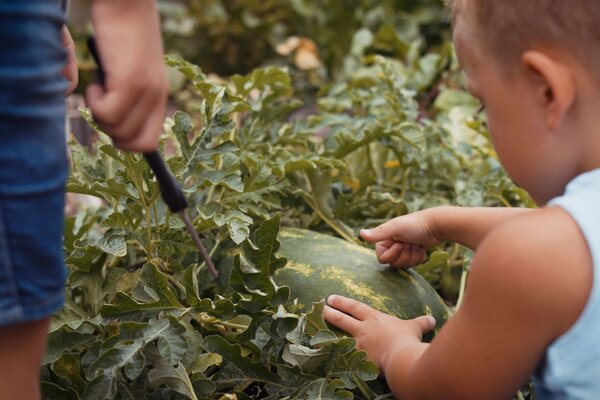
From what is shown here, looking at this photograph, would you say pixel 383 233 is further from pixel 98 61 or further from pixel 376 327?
pixel 98 61

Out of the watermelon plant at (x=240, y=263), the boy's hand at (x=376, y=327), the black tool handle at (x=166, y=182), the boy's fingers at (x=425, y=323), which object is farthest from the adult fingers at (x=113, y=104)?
the boy's fingers at (x=425, y=323)

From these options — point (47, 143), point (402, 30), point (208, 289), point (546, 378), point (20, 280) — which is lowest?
point (402, 30)

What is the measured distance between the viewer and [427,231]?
1961mm

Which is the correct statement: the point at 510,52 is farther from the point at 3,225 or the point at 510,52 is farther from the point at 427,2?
the point at 427,2

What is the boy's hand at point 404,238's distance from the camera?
6.41 feet

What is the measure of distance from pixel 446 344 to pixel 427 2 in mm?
4427

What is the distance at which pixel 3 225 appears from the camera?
115 centimetres

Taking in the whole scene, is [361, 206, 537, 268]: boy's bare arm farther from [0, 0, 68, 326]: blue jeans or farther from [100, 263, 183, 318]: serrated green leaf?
[0, 0, 68, 326]: blue jeans

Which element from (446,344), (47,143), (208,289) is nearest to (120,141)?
(47,143)

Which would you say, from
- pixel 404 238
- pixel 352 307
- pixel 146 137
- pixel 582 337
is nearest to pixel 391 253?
pixel 404 238

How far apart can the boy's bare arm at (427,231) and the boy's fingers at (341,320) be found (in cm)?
21

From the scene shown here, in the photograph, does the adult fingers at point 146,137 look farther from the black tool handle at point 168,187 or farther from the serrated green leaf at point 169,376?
the serrated green leaf at point 169,376

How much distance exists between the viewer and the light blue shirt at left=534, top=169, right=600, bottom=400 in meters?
1.30

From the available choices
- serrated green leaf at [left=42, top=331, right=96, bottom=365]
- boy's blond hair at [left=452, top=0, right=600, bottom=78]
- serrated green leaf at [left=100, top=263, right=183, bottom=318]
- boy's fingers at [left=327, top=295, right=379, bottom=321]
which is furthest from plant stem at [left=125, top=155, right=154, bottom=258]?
boy's blond hair at [left=452, top=0, right=600, bottom=78]
